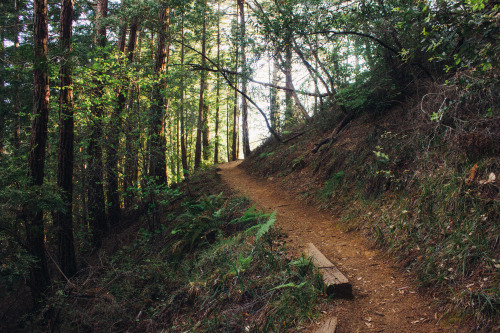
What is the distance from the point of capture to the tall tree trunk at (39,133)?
6.12 metres

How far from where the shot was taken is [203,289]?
445 centimetres

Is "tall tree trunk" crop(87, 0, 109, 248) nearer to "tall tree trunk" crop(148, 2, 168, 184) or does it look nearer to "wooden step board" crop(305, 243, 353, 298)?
"tall tree trunk" crop(148, 2, 168, 184)

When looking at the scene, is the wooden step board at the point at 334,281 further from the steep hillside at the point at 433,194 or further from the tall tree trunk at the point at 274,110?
the tall tree trunk at the point at 274,110

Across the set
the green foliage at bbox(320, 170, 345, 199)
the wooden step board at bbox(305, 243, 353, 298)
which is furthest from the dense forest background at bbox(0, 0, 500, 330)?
the wooden step board at bbox(305, 243, 353, 298)

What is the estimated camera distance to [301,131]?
13812 millimetres

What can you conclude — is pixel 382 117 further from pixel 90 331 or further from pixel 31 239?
pixel 31 239

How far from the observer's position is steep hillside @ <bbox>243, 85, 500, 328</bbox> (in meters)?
3.28

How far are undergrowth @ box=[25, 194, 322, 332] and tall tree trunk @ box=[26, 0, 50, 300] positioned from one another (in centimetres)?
73

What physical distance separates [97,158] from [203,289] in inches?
271

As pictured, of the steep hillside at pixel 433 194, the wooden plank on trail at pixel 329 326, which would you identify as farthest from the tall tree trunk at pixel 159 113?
the wooden plank on trail at pixel 329 326

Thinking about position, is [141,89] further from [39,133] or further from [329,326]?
[329,326]

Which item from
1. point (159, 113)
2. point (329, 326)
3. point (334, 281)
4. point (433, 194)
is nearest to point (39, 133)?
point (159, 113)

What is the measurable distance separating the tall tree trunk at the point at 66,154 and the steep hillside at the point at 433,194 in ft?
22.5

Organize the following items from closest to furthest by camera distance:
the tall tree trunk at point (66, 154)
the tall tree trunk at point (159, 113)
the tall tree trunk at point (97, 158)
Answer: the tall tree trunk at point (66, 154), the tall tree trunk at point (97, 158), the tall tree trunk at point (159, 113)
